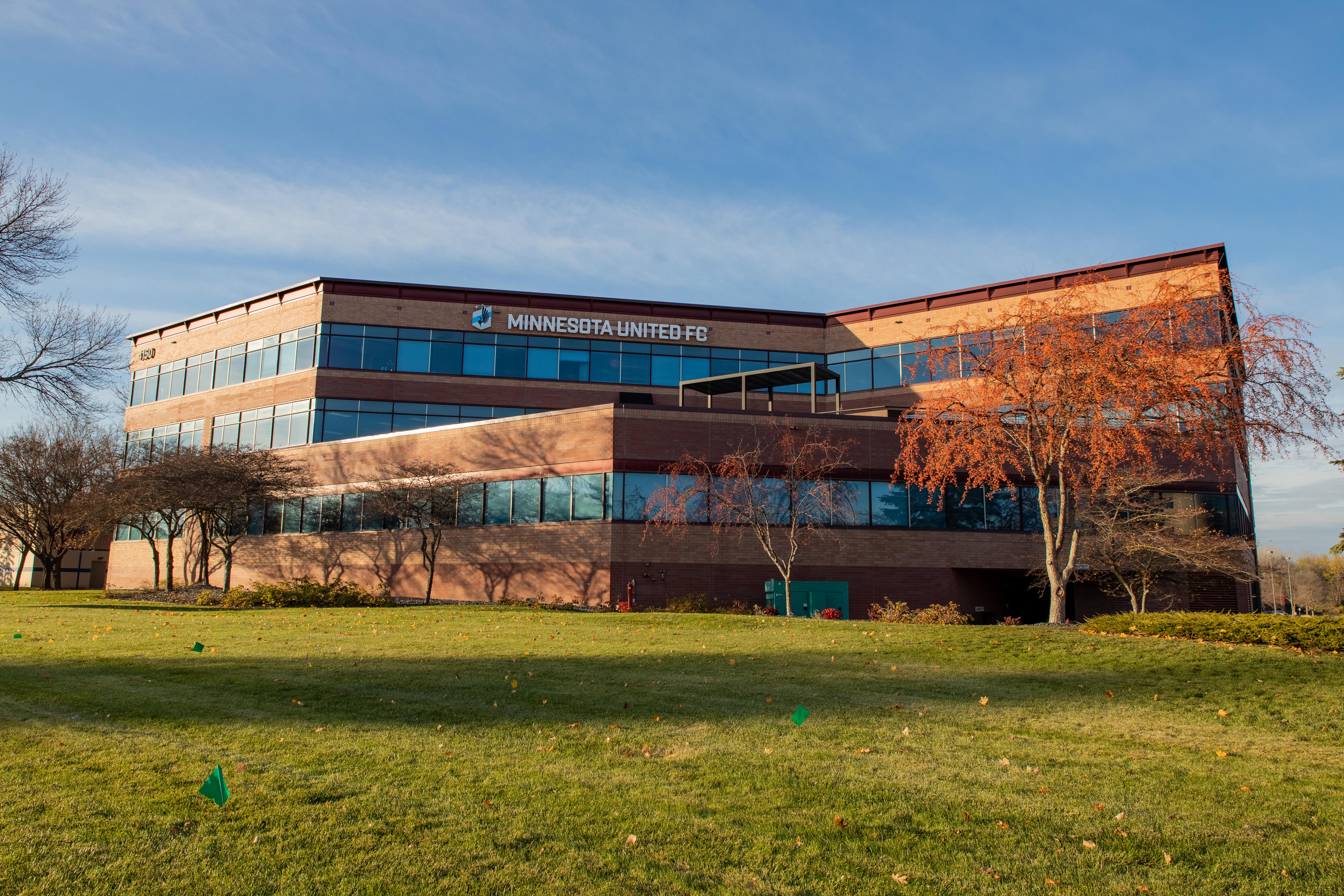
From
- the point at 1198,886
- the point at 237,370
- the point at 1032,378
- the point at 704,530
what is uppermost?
the point at 237,370

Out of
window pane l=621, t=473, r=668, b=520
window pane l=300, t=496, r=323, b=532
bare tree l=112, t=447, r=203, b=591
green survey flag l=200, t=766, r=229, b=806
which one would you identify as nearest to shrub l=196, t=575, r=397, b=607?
bare tree l=112, t=447, r=203, b=591

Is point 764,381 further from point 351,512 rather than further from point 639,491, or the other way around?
point 351,512

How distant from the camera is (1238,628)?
1472cm

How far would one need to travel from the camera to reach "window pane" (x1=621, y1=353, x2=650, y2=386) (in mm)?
41719

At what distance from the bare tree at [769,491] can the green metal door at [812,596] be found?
20cm

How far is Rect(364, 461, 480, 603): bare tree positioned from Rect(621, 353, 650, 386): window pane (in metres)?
11.9

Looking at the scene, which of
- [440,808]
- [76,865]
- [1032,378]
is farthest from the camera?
[1032,378]

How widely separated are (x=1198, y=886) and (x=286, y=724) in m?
6.98

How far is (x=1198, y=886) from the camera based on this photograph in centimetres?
471

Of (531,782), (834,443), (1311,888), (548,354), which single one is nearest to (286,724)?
(531,782)

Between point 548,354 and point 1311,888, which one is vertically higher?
point 548,354

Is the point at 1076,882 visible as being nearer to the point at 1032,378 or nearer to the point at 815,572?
the point at 1032,378

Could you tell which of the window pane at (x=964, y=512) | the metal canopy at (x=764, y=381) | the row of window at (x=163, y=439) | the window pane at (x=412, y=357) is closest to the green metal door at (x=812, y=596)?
the window pane at (x=964, y=512)

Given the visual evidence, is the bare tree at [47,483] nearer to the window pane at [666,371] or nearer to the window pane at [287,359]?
the window pane at [287,359]
